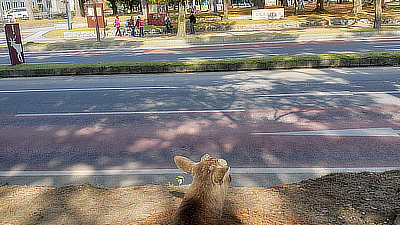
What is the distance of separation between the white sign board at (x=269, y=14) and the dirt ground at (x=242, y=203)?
3497cm

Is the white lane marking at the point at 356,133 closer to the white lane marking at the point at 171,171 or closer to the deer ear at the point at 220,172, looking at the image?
the white lane marking at the point at 171,171

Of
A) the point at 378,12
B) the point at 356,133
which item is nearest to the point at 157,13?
the point at 378,12

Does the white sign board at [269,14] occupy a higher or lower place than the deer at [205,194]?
higher

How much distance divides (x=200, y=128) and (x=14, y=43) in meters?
12.6

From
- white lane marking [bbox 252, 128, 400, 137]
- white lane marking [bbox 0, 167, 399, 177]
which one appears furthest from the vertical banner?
white lane marking [bbox 252, 128, 400, 137]

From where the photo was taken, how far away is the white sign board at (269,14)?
3756 cm

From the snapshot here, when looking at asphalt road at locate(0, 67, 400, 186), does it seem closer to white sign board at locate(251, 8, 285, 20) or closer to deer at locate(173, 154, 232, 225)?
deer at locate(173, 154, 232, 225)

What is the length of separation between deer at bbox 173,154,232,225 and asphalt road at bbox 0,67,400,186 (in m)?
2.18

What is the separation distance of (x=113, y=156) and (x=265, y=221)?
132 inches

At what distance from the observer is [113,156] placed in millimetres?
6129

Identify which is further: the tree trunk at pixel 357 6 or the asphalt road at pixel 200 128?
the tree trunk at pixel 357 6

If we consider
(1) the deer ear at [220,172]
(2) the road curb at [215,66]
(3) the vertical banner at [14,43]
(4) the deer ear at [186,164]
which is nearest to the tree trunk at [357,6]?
(2) the road curb at [215,66]

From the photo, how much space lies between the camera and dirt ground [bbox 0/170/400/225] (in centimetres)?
348

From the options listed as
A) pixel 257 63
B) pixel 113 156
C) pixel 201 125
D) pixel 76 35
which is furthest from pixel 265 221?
pixel 76 35
